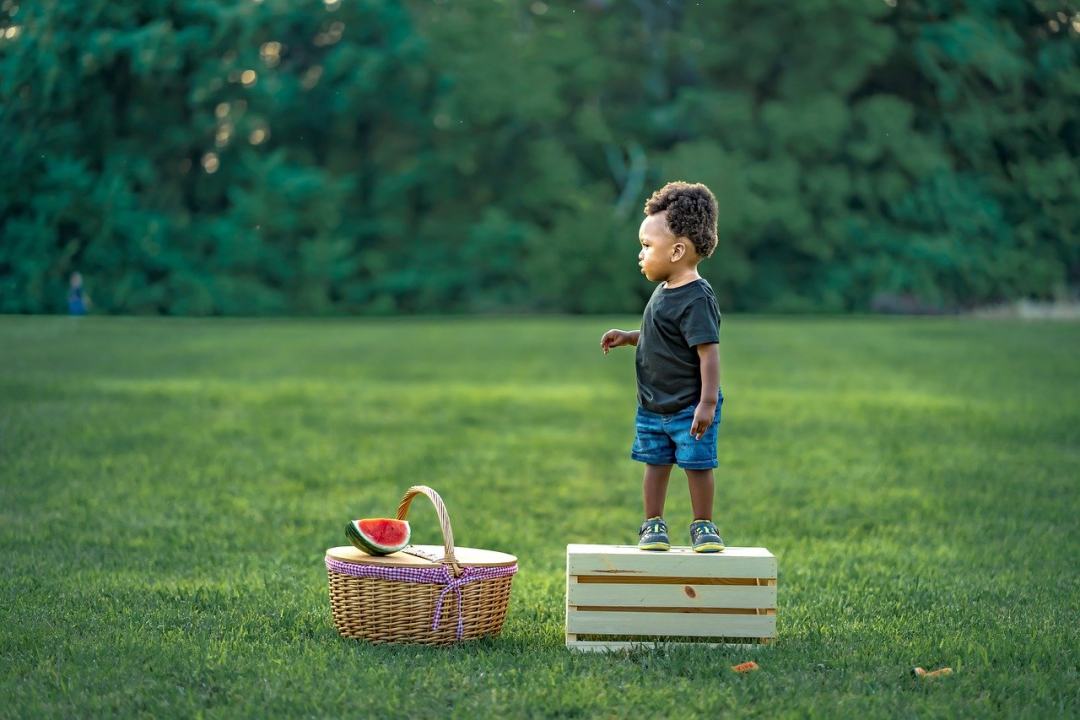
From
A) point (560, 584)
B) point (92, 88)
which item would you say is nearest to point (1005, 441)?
point (560, 584)

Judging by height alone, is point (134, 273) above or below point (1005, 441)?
below

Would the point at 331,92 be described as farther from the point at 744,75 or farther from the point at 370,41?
the point at 744,75

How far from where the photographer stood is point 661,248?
15.8 ft

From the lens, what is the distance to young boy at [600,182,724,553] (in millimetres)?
4727

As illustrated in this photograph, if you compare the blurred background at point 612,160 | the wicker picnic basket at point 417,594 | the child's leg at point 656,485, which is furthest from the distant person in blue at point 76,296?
the blurred background at point 612,160

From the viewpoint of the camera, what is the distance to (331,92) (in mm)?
41656

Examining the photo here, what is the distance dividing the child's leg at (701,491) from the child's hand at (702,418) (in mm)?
180

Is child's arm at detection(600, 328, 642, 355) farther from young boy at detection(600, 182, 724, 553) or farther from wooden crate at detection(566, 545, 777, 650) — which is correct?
wooden crate at detection(566, 545, 777, 650)

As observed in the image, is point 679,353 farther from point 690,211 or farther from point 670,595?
point 670,595

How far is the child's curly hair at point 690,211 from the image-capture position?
481 cm

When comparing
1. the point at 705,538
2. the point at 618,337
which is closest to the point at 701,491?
the point at 705,538

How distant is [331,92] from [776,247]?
48.9 ft

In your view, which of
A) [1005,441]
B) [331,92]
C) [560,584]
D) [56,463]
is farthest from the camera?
[331,92]

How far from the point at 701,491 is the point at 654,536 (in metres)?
0.23
